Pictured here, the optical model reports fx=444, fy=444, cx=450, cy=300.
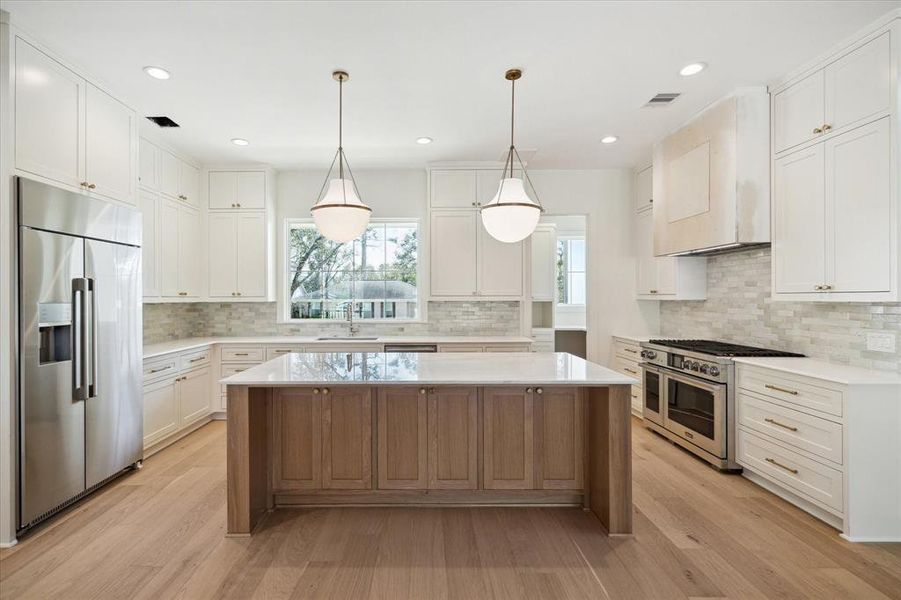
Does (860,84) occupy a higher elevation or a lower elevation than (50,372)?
higher

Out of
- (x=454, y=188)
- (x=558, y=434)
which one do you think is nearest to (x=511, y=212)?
(x=558, y=434)

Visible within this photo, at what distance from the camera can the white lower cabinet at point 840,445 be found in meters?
2.46

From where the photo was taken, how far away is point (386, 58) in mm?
2848

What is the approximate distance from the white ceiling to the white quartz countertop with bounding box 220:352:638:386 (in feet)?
6.46

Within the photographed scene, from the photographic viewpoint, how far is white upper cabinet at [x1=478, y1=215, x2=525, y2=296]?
4996mm

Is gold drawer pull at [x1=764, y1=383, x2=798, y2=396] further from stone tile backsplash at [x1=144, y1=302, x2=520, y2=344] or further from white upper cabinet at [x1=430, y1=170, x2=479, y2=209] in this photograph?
white upper cabinet at [x1=430, y1=170, x2=479, y2=209]

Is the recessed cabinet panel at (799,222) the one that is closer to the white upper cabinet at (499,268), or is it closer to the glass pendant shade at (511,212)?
the glass pendant shade at (511,212)

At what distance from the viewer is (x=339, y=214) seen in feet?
8.73

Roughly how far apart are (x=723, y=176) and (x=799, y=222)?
0.66 m

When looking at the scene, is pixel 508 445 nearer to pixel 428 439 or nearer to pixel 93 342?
pixel 428 439

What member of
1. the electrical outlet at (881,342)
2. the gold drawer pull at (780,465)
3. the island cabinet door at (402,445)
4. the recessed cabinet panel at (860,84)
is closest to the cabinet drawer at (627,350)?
the gold drawer pull at (780,465)

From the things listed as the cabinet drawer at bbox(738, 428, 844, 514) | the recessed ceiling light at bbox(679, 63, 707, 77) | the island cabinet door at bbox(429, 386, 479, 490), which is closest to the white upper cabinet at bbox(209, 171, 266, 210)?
the island cabinet door at bbox(429, 386, 479, 490)

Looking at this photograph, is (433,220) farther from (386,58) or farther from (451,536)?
(451,536)

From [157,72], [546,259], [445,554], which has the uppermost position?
[157,72]
